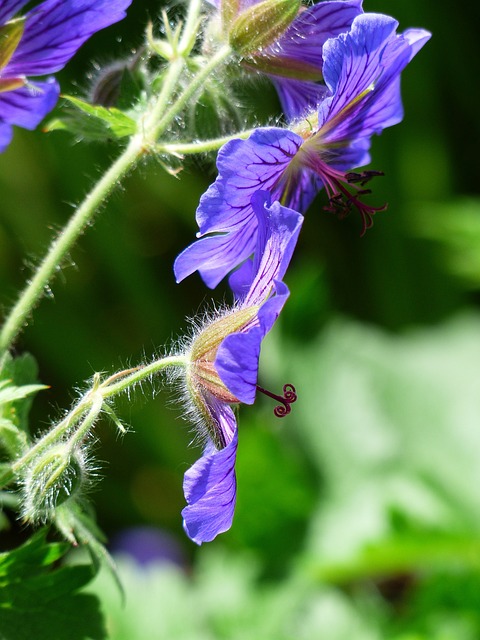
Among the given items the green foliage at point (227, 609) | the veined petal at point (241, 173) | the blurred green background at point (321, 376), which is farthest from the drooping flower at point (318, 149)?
the green foliage at point (227, 609)

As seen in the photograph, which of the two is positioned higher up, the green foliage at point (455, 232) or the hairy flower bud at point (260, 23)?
the hairy flower bud at point (260, 23)

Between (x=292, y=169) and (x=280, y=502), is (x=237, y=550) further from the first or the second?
(x=292, y=169)

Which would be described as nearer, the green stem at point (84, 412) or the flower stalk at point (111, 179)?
the green stem at point (84, 412)

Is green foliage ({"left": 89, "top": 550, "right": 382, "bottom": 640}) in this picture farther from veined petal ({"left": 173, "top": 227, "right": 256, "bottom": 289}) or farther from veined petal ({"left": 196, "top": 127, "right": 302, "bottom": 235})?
veined petal ({"left": 196, "top": 127, "right": 302, "bottom": 235})

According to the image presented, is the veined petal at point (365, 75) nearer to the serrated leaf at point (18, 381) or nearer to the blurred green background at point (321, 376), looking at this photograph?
the serrated leaf at point (18, 381)

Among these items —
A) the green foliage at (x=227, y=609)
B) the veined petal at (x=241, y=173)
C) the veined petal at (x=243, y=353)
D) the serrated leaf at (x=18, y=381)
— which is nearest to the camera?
the veined petal at (x=243, y=353)

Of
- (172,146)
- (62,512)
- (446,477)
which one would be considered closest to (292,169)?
(172,146)

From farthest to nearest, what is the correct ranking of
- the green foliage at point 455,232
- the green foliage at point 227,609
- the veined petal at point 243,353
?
the green foliage at point 455,232 < the green foliage at point 227,609 < the veined petal at point 243,353

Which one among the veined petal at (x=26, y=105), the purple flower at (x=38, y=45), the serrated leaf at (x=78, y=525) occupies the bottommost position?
the serrated leaf at (x=78, y=525)
